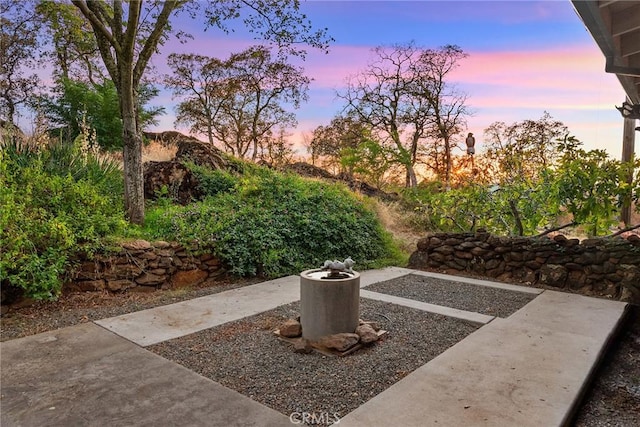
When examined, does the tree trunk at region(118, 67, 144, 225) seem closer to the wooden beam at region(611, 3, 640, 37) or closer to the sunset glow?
the sunset glow

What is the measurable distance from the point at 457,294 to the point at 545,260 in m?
1.63

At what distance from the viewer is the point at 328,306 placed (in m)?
2.98

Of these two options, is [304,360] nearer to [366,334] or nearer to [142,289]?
[366,334]

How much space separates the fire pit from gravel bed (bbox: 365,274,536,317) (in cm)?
158

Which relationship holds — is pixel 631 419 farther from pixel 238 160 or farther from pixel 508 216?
pixel 238 160

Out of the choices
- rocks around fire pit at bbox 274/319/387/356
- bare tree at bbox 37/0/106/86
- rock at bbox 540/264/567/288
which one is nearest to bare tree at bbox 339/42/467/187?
bare tree at bbox 37/0/106/86

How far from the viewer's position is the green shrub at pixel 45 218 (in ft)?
11.7

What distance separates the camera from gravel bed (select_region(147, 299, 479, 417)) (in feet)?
7.43

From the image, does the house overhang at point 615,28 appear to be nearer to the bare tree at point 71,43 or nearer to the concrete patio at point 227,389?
the concrete patio at point 227,389

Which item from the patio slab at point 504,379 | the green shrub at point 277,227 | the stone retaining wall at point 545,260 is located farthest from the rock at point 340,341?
the stone retaining wall at point 545,260

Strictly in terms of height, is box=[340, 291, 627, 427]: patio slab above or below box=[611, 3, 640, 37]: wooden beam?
below

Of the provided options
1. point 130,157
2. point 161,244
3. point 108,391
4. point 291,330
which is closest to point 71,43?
point 130,157

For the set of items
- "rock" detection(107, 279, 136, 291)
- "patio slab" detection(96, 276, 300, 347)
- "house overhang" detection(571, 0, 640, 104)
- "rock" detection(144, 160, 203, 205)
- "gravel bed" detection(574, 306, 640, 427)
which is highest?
"house overhang" detection(571, 0, 640, 104)

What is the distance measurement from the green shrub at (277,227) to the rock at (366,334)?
2.37 m
